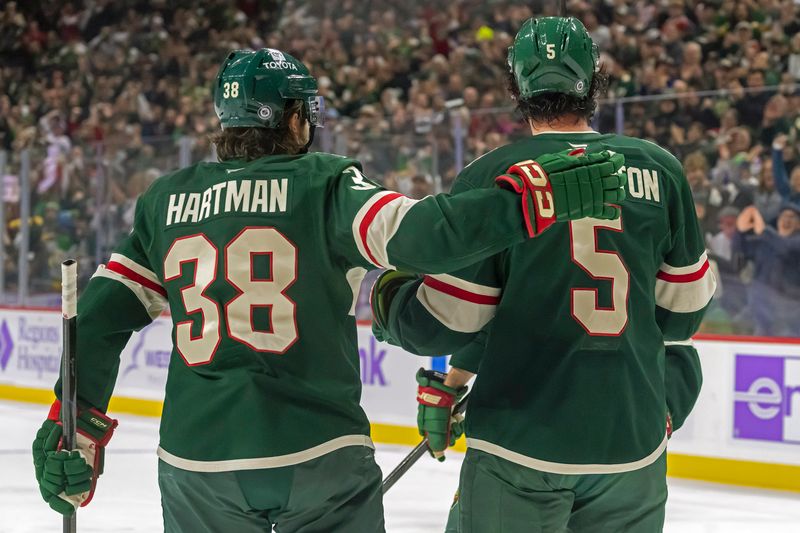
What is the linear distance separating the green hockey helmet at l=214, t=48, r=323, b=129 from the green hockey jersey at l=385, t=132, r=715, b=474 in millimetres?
308

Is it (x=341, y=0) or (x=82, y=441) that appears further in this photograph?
(x=341, y=0)

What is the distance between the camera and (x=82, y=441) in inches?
81.0

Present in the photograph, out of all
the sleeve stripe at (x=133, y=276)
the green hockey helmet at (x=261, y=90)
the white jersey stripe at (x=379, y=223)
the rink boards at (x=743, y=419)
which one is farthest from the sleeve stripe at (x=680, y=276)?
the rink boards at (x=743, y=419)

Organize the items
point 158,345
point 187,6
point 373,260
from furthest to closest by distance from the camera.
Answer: point 187,6, point 158,345, point 373,260

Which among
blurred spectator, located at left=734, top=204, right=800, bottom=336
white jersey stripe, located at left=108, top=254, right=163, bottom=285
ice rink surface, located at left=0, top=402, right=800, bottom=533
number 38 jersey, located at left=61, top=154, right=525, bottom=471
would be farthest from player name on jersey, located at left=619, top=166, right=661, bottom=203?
blurred spectator, located at left=734, top=204, right=800, bottom=336

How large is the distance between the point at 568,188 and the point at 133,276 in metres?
0.78

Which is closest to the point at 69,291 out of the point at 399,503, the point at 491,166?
the point at 491,166

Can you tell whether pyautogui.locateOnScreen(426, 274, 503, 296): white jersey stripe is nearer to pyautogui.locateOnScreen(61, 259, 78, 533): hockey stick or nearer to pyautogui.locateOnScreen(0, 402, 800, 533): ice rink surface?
pyautogui.locateOnScreen(61, 259, 78, 533): hockey stick

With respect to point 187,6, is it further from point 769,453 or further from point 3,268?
point 769,453

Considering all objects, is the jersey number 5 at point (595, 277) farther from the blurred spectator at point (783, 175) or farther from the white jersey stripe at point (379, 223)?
the blurred spectator at point (783, 175)

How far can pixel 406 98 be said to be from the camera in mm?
10148

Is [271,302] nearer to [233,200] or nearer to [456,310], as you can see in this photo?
[233,200]

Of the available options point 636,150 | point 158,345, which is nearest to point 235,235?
point 636,150

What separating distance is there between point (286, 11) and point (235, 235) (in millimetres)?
11114
